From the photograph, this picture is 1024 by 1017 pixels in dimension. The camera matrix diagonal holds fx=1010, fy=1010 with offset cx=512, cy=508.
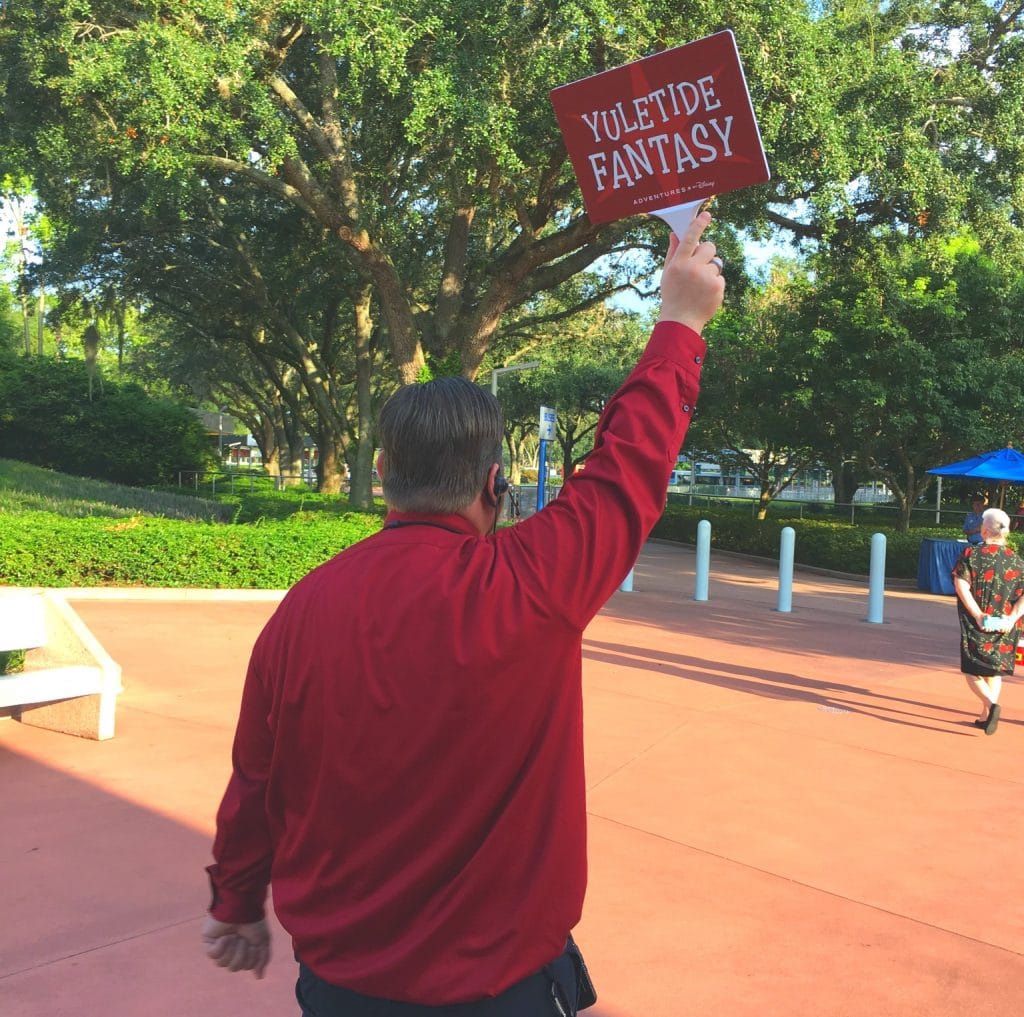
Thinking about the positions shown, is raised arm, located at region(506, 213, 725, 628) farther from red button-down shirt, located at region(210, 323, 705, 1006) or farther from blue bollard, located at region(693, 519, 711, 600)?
blue bollard, located at region(693, 519, 711, 600)

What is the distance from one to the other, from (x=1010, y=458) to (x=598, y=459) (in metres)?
17.5

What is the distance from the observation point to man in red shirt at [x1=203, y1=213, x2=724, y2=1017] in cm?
148

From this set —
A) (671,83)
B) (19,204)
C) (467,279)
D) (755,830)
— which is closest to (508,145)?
(467,279)

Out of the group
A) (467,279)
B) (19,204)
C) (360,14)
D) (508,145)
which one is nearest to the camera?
(360,14)

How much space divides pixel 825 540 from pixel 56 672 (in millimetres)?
17229

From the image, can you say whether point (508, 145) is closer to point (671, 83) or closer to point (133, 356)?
point (671, 83)

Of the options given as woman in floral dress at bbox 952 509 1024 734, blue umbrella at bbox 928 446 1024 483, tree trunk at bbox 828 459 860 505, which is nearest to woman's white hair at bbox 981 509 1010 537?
woman in floral dress at bbox 952 509 1024 734

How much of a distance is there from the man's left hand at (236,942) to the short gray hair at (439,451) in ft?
2.78

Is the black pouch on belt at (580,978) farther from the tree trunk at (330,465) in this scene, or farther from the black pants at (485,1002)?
the tree trunk at (330,465)

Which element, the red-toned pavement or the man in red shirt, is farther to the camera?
the red-toned pavement

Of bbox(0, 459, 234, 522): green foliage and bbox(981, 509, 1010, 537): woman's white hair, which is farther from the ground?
bbox(981, 509, 1010, 537): woman's white hair

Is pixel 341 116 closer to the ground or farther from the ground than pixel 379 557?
farther from the ground

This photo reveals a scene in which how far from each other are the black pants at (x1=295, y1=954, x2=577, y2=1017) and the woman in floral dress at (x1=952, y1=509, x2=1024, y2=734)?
234 inches

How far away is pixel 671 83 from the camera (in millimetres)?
2152
